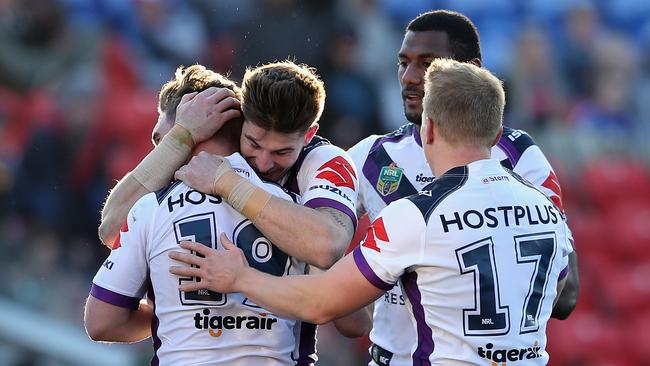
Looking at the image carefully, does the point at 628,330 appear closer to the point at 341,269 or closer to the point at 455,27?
the point at 455,27

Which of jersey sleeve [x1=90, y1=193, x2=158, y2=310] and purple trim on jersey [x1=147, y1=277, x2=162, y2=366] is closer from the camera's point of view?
jersey sleeve [x1=90, y1=193, x2=158, y2=310]

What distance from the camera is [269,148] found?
389 centimetres

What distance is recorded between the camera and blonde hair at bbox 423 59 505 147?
140 inches

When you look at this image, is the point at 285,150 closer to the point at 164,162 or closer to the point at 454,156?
the point at 164,162

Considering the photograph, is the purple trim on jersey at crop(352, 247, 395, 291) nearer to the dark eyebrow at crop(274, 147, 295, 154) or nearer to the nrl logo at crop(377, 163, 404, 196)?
the dark eyebrow at crop(274, 147, 295, 154)

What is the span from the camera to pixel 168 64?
10344mm

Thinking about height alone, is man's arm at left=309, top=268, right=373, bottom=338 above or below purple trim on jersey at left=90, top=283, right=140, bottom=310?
below

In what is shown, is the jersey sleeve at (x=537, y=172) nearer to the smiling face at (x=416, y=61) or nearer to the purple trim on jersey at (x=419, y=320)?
the smiling face at (x=416, y=61)

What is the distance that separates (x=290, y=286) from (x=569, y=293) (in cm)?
143

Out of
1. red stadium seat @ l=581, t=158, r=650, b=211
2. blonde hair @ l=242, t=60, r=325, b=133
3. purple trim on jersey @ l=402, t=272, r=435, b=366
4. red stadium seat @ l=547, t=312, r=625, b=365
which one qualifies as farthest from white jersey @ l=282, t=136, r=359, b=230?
red stadium seat @ l=581, t=158, r=650, b=211

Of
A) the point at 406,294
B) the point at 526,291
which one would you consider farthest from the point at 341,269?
the point at 526,291

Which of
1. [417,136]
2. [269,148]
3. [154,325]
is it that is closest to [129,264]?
[154,325]

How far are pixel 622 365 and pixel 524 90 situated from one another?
2.80m

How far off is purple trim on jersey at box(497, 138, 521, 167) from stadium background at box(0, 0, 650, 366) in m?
4.64
